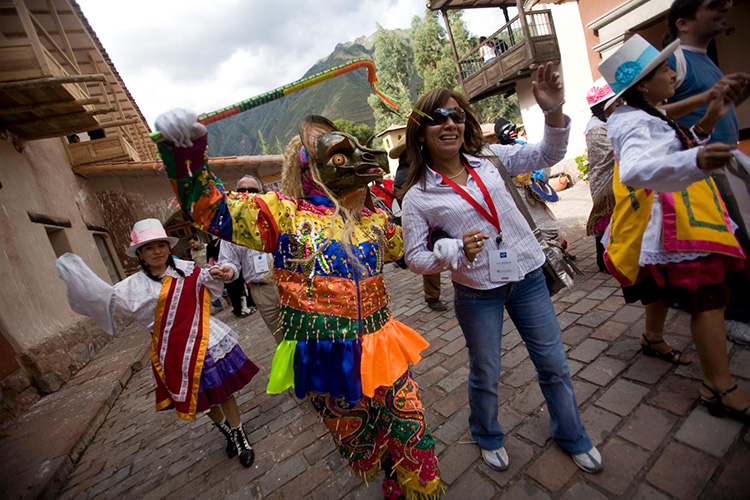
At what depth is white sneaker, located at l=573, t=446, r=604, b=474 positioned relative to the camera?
1.79m

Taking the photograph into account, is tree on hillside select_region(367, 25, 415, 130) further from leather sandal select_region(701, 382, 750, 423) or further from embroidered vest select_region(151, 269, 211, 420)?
leather sandal select_region(701, 382, 750, 423)

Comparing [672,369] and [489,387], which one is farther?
[672,369]

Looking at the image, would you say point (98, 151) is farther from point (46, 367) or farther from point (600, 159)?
point (600, 159)

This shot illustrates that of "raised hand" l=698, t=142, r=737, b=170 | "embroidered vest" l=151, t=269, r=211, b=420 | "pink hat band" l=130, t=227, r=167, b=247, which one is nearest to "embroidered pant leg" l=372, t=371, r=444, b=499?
"raised hand" l=698, t=142, r=737, b=170

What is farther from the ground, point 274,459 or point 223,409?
point 223,409

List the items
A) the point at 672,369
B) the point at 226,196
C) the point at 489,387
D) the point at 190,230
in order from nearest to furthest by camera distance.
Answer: the point at 226,196 → the point at 489,387 → the point at 672,369 → the point at 190,230

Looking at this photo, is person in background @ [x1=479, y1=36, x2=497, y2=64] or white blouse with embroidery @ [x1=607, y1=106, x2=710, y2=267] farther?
person in background @ [x1=479, y1=36, x2=497, y2=64]

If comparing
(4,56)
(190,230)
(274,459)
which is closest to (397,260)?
(274,459)

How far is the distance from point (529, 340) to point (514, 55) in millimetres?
12948

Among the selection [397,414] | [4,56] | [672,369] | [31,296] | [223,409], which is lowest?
[672,369]

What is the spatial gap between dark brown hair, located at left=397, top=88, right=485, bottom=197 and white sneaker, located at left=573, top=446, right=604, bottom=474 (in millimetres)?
1660

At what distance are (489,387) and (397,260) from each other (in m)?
0.85

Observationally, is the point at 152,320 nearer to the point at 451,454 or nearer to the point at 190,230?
the point at 451,454

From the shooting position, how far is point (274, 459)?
262 centimetres
